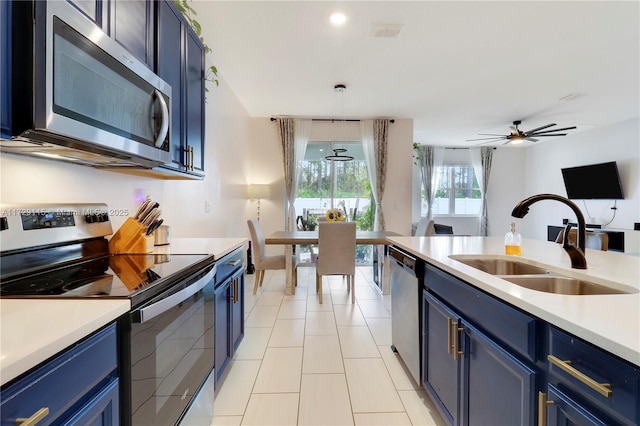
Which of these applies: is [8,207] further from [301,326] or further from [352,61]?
[352,61]

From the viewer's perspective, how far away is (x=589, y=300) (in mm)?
835

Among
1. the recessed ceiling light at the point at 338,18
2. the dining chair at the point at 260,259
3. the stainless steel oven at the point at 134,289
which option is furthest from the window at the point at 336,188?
the stainless steel oven at the point at 134,289

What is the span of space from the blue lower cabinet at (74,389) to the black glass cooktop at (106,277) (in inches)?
6.9

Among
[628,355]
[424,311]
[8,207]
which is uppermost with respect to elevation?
[8,207]

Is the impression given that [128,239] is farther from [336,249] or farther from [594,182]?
[594,182]

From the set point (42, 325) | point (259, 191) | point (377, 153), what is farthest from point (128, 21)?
point (377, 153)

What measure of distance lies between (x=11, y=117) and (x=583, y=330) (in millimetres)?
1534

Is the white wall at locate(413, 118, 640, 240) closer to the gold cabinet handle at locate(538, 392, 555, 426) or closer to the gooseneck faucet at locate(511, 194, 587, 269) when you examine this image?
the gooseneck faucet at locate(511, 194, 587, 269)

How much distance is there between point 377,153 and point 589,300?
15.4 feet

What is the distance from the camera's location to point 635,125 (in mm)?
5020

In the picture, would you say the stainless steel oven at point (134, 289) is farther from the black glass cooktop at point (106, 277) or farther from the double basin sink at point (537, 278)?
the double basin sink at point (537, 278)

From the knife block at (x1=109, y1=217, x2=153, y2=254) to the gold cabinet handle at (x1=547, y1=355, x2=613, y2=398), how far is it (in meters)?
1.78

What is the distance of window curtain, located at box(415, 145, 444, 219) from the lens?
287 inches

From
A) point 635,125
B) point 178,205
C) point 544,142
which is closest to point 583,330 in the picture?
point 178,205
